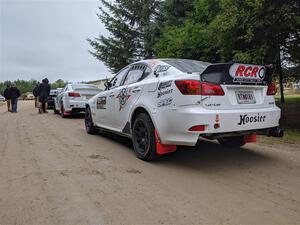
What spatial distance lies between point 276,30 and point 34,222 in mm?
7005

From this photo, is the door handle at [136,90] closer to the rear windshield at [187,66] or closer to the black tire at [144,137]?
the black tire at [144,137]

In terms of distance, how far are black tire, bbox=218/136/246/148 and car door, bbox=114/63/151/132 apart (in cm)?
177

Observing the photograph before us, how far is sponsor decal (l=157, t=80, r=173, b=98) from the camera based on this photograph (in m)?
4.46

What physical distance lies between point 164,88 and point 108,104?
2.32 metres

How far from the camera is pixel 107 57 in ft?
A: 70.1

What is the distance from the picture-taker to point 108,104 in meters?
6.59

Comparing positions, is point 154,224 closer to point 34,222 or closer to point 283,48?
point 34,222

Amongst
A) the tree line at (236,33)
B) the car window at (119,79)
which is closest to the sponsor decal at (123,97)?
the car window at (119,79)

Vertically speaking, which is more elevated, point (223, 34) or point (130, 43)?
point (130, 43)

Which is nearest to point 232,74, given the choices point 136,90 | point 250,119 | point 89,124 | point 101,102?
point 250,119

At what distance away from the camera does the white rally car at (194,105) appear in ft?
13.7

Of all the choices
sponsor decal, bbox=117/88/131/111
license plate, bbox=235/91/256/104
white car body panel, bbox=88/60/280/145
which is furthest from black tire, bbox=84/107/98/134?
license plate, bbox=235/91/256/104

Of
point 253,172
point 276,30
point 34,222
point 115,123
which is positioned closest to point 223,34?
point 276,30

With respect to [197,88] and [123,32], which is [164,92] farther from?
[123,32]
